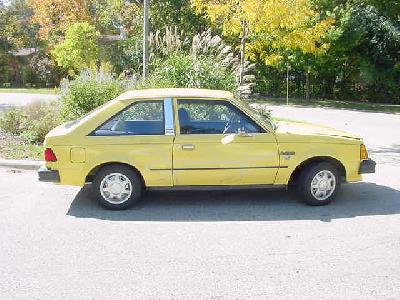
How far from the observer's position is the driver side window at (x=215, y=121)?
5.86 metres

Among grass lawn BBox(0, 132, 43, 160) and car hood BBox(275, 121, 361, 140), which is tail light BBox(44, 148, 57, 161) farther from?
car hood BBox(275, 121, 361, 140)

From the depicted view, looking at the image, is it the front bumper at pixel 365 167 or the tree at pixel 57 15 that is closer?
the front bumper at pixel 365 167

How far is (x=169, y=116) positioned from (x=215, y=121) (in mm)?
655

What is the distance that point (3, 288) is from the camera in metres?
3.80

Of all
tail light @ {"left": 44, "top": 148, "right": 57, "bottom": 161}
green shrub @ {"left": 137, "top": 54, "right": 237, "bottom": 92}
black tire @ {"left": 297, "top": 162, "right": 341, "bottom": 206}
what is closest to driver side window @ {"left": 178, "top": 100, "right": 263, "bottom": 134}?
black tire @ {"left": 297, "top": 162, "right": 341, "bottom": 206}

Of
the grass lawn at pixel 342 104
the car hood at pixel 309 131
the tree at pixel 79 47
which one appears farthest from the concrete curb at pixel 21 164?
the tree at pixel 79 47

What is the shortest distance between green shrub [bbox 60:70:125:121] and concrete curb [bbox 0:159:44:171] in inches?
71.8

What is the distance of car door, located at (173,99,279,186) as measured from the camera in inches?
226

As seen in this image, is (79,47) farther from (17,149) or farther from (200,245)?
(200,245)

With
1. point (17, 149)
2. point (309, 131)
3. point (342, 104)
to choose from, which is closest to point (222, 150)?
point (309, 131)

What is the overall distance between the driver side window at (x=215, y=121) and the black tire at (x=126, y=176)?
0.85 meters

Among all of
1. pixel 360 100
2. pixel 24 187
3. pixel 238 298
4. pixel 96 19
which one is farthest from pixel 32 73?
pixel 238 298

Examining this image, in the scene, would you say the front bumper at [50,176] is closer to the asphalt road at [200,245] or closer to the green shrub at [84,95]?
the asphalt road at [200,245]

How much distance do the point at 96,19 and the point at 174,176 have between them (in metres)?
28.0
